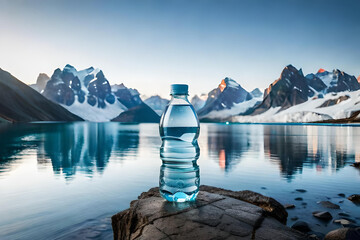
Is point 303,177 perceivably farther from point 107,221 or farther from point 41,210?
point 41,210

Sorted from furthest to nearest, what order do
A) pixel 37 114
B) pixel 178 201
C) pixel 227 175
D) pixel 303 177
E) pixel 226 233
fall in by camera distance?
pixel 37 114 < pixel 227 175 < pixel 303 177 < pixel 178 201 < pixel 226 233

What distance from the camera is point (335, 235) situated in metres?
4.62

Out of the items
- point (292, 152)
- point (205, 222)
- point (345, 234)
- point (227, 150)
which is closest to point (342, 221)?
point (345, 234)

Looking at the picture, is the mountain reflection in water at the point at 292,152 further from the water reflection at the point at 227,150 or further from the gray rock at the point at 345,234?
the gray rock at the point at 345,234

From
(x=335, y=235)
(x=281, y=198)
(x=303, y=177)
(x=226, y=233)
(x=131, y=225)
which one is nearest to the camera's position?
(x=226, y=233)

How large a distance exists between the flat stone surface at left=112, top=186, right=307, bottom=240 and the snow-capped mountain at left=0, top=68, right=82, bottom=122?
140 metres

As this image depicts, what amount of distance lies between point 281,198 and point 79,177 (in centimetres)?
904

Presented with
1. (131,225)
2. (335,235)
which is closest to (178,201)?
(131,225)

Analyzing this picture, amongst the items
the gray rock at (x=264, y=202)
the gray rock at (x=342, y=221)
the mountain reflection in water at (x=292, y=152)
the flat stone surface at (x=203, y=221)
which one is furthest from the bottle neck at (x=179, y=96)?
the mountain reflection in water at (x=292, y=152)

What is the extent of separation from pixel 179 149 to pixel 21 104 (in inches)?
7128

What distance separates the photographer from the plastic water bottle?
13.9 ft

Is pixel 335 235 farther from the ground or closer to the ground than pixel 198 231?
closer to the ground

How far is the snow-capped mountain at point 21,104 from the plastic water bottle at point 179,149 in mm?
139330

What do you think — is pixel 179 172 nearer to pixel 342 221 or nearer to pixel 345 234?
pixel 345 234
